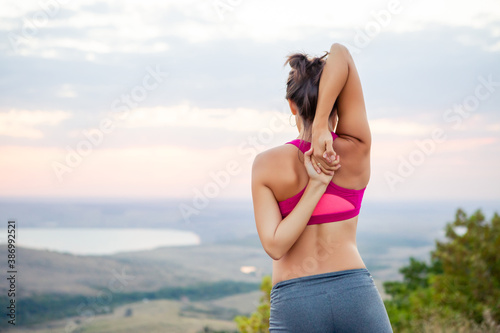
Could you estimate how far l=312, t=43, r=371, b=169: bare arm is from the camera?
165cm

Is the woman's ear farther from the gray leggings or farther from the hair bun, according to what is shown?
the gray leggings

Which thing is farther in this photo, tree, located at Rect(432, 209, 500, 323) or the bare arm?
tree, located at Rect(432, 209, 500, 323)

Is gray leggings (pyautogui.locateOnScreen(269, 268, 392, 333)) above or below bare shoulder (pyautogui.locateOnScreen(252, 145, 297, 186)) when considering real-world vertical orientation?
below

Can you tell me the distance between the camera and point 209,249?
11.9 metres

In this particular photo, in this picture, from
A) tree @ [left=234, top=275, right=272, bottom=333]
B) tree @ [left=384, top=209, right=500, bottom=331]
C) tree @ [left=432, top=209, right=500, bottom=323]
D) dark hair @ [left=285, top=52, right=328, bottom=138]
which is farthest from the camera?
tree @ [left=432, top=209, right=500, bottom=323]

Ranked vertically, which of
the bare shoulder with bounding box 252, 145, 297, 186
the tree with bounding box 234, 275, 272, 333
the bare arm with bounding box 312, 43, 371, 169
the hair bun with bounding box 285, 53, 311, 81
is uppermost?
the hair bun with bounding box 285, 53, 311, 81

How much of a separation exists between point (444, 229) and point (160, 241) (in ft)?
24.3

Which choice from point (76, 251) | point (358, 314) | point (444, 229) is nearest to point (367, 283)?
point (358, 314)

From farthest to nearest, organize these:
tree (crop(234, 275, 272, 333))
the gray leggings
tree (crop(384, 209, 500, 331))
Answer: tree (crop(384, 209, 500, 331))
tree (crop(234, 275, 272, 333))
the gray leggings

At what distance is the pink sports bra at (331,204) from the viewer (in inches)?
66.8

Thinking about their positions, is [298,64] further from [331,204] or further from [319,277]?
[319,277]

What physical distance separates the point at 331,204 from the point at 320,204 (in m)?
0.04

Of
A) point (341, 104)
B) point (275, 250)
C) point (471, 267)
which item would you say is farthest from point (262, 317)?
point (341, 104)

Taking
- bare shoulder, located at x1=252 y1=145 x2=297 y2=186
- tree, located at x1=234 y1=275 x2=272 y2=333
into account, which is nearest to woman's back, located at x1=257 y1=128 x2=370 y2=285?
bare shoulder, located at x1=252 y1=145 x2=297 y2=186
